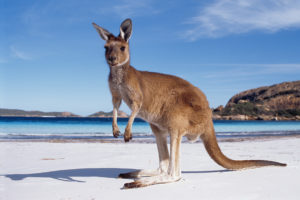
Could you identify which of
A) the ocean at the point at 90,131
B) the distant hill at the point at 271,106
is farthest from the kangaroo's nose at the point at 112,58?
the distant hill at the point at 271,106

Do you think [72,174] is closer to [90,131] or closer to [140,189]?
[140,189]

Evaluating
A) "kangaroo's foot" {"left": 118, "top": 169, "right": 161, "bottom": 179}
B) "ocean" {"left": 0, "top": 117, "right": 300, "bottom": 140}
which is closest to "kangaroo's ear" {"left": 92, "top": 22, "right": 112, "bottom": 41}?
"kangaroo's foot" {"left": 118, "top": 169, "right": 161, "bottom": 179}

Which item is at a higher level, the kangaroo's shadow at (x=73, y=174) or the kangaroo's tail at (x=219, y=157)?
the kangaroo's tail at (x=219, y=157)

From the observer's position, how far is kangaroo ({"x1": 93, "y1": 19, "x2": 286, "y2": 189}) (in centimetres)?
332

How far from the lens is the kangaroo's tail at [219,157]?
3.82 m

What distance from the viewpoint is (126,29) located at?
3.33 meters

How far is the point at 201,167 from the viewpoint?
4672 millimetres

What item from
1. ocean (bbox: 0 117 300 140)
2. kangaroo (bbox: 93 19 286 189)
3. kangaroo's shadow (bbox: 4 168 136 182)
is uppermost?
kangaroo (bbox: 93 19 286 189)

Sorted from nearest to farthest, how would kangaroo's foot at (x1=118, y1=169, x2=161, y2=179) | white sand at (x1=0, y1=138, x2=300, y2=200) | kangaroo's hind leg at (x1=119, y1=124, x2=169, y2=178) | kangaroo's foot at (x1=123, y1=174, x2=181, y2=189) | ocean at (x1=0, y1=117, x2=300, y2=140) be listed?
white sand at (x1=0, y1=138, x2=300, y2=200)
kangaroo's foot at (x1=123, y1=174, x2=181, y2=189)
kangaroo's hind leg at (x1=119, y1=124, x2=169, y2=178)
kangaroo's foot at (x1=118, y1=169, x2=161, y2=179)
ocean at (x1=0, y1=117, x2=300, y2=140)

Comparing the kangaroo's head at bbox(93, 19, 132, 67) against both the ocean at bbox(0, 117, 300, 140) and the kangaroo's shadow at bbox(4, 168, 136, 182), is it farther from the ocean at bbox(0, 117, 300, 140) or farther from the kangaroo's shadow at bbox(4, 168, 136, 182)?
the ocean at bbox(0, 117, 300, 140)

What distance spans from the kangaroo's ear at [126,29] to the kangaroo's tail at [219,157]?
1.51 meters

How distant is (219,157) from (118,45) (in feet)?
6.12

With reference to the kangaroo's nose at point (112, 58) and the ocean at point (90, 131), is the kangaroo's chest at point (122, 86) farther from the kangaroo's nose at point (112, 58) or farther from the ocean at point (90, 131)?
the ocean at point (90, 131)

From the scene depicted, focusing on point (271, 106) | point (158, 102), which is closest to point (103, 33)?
point (158, 102)
